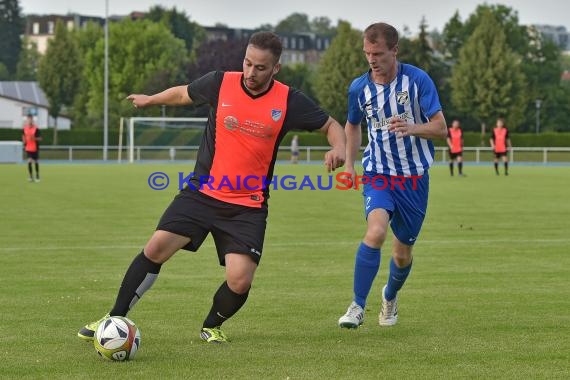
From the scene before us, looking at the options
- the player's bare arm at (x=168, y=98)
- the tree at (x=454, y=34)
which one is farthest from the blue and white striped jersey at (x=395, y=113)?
the tree at (x=454, y=34)

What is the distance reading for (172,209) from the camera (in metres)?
7.52

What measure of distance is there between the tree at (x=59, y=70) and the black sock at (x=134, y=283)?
256 ft

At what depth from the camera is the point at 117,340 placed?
22.3 ft

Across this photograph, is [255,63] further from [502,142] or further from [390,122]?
[502,142]

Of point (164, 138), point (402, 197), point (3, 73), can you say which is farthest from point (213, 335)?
point (3, 73)

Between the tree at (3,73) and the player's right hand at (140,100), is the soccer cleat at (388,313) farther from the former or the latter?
the tree at (3,73)

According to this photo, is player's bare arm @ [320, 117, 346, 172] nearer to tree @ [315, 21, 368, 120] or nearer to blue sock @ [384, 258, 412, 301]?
blue sock @ [384, 258, 412, 301]

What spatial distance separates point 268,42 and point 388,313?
235 centimetres

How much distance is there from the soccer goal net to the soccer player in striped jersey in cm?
4550

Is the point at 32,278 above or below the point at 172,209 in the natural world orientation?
below

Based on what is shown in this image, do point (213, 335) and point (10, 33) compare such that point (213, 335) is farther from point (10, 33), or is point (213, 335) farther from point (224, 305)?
point (10, 33)

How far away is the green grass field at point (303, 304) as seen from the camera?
6.74 m

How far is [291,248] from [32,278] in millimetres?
4192

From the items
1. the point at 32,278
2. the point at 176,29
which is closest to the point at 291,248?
the point at 32,278
